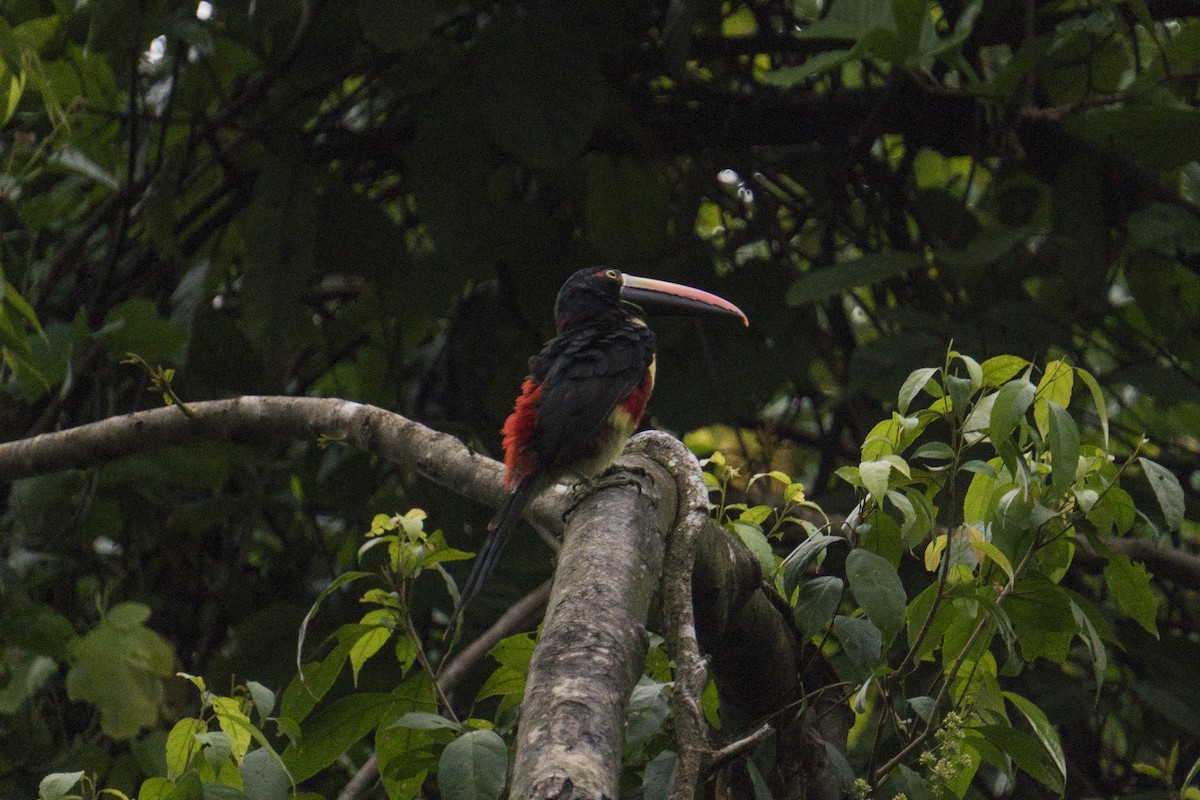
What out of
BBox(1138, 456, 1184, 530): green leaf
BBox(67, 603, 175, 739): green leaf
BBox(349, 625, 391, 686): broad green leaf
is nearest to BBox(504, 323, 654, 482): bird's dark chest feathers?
BBox(349, 625, 391, 686): broad green leaf

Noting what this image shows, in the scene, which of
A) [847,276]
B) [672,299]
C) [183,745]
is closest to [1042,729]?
[183,745]

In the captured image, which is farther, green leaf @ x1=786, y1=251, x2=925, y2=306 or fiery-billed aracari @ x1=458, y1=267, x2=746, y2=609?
green leaf @ x1=786, y1=251, x2=925, y2=306

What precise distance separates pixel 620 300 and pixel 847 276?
1.88ft

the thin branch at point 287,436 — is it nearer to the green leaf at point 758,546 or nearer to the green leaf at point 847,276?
the green leaf at point 758,546

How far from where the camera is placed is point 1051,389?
162 cm

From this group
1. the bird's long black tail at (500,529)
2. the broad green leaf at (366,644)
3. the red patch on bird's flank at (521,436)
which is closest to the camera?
the broad green leaf at (366,644)

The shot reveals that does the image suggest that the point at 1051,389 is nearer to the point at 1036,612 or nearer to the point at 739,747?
the point at 1036,612

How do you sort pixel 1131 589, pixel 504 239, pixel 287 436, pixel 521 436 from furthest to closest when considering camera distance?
pixel 504 239, pixel 521 436, pixel 287 436, pixel 1131 589

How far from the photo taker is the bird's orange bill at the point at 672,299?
311 cm

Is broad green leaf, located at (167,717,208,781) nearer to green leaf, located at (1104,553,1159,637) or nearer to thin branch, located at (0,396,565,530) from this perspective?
thin branch, located at (0,396,565,530)

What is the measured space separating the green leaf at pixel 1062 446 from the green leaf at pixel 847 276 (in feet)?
4.86

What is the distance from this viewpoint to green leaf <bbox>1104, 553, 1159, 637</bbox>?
5.39 ft

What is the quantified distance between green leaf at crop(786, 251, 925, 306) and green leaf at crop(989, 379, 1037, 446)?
1.48 m

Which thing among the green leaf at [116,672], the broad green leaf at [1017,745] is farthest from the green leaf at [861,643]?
the green leaf at [116,672]
